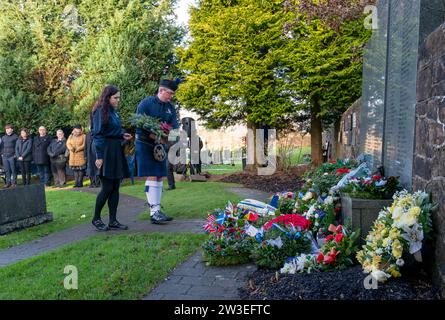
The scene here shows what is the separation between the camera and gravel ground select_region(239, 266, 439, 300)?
10.3 feet

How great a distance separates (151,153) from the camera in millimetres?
6637

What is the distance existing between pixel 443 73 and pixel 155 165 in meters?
4.40

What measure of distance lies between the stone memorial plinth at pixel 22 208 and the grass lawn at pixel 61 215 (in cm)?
14

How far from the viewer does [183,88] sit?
50.8ft

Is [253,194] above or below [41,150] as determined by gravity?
below

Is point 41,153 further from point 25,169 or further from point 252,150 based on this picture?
point 252,150

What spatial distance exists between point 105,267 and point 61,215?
4242 millimetres

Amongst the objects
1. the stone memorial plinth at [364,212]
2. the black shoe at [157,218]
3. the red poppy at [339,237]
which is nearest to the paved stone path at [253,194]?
the black shoe at [157,218]

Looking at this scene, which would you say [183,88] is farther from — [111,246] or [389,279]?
[389,279]

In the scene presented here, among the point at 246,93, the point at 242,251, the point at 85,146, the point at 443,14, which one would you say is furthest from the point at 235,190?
the point at 443,14

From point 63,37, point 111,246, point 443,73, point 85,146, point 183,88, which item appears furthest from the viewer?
point 63,37

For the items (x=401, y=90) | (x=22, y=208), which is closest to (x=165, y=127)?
(x=22, y=208)

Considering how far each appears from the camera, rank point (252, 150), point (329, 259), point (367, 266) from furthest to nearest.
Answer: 1. point (252, 150)
2. point (329, 259)
3. point (367, 266)

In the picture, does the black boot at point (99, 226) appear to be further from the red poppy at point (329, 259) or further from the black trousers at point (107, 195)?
the red poppy at point (329, 259)
